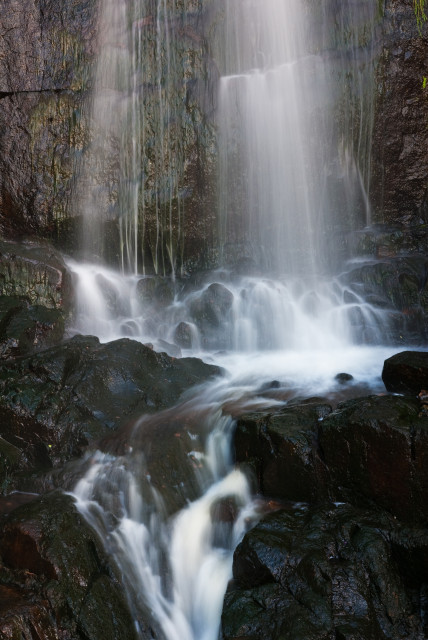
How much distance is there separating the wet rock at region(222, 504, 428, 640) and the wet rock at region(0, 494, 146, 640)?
3.07 feet

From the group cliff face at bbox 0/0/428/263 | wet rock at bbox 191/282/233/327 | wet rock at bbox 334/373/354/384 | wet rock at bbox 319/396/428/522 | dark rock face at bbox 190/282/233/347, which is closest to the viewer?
wet rock at bbox 319/396/428/522

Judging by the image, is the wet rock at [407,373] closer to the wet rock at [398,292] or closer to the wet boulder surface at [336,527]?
the wet boulder surface at [336,527]

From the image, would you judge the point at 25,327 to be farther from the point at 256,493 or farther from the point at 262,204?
the point at 262,204

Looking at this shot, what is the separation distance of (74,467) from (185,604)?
1.92 m

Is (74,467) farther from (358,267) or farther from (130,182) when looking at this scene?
(358,267)

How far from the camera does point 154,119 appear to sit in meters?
11.1

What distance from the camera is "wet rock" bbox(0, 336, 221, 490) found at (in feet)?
18.5

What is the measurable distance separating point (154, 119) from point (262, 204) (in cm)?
347

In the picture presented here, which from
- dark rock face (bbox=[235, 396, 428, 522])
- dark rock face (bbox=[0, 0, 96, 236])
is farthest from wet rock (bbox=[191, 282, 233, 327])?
dark rock face (bbox=[235, 396, 428, 522])

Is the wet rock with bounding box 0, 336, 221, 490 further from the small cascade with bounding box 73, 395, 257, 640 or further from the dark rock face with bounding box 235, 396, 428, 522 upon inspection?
the dark rock face with bounding box 235, 396, 428, 522

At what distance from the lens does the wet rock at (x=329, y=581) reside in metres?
3.36

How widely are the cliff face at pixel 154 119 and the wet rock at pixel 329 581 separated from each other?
28.6 ft

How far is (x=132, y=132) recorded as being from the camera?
1111 centimetres

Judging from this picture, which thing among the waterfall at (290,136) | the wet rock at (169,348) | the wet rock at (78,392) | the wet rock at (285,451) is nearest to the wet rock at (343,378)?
the wet rock at (285,451)
